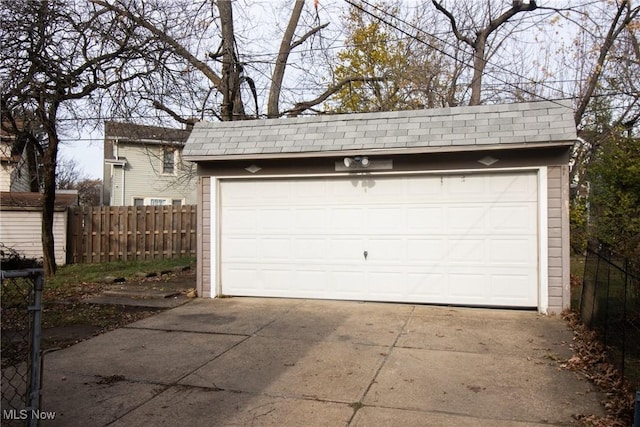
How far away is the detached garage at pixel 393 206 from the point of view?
8.23 meters

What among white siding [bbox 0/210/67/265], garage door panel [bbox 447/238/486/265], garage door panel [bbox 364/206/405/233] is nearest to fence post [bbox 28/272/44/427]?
garage door panel [bbox 364/206/405/233]

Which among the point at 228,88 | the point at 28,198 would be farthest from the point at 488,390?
the point at 28,198

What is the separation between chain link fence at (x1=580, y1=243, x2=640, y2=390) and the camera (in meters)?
5.30

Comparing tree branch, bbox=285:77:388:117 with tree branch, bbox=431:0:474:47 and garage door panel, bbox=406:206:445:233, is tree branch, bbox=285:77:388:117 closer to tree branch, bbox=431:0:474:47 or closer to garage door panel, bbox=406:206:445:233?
tree branch, bbox=431:0:474:47

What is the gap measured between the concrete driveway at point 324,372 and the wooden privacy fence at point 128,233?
10.7m

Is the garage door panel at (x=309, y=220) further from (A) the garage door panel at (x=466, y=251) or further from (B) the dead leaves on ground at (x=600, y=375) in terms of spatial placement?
(B) the dead leaves on ground at (x=600, y=375)

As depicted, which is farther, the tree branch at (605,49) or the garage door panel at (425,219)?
the tree branch at (605,49)

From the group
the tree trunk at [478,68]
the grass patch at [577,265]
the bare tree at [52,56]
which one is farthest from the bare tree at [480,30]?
the bare tree at [52,56]

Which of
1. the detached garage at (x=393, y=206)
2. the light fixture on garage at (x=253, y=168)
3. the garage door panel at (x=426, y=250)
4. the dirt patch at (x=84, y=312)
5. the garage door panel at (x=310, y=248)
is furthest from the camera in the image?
the light fixture on garage at (x=253, y=168)

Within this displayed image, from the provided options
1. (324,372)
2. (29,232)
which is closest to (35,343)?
(324,372)

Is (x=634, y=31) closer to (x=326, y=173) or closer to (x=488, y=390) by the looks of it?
(x=326, y=173)

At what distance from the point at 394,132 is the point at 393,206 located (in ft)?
4.19

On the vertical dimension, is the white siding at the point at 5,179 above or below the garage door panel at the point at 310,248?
above

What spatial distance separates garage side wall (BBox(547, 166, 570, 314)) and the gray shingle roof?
0.72 meters
